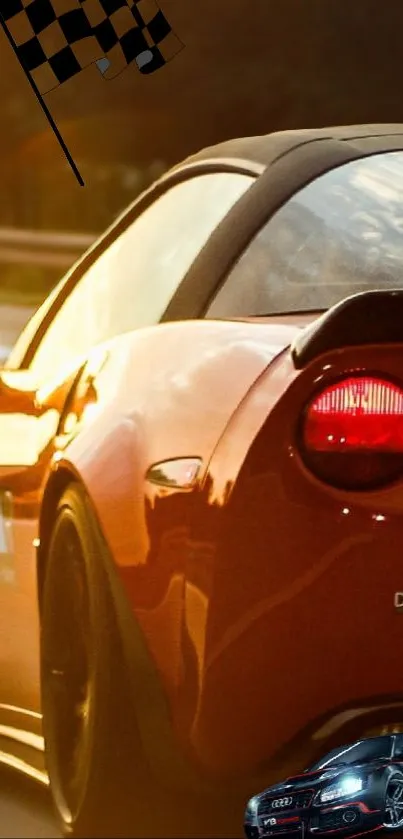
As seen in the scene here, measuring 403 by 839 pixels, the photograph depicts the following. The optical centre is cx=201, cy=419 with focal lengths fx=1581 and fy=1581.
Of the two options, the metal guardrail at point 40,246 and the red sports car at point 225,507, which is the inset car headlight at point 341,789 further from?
the metal guardrail at point 40,246

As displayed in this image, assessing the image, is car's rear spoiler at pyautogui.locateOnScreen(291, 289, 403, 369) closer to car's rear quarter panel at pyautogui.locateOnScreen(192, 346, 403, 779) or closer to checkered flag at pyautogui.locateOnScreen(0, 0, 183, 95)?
Result: car's rear quarter panel at pyautogui.locateOnScreen(192, 346, 403, 779)

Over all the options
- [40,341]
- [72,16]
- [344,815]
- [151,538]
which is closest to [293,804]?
[344,815]

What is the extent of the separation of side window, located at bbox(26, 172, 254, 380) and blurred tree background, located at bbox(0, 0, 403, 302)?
43 centimetres

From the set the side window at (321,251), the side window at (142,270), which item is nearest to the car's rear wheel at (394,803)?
the side window at (321,251)

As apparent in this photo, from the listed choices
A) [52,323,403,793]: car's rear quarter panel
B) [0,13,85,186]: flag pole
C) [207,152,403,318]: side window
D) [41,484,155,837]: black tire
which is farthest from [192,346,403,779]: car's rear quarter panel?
[0,13,85,186]: flag pole

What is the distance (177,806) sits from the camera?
7.11 ft

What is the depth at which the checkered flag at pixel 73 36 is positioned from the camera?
3.46 meters

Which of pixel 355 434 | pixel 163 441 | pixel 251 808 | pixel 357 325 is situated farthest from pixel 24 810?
pixel 357 325

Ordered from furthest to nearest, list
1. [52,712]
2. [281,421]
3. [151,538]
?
[52,712] → [151,538] → [281,421]

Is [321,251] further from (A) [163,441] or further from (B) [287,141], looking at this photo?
(A) [163,441]

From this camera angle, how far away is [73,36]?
11.6 feet

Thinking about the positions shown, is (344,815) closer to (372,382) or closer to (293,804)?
(293,804)

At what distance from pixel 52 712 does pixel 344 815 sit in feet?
2.15

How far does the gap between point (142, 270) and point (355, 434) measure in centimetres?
91
